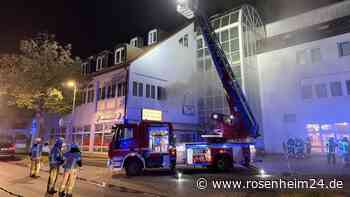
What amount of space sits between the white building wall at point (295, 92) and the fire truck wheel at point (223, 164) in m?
12.1

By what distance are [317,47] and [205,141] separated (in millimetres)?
16283

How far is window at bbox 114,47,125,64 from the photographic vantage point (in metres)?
23.6

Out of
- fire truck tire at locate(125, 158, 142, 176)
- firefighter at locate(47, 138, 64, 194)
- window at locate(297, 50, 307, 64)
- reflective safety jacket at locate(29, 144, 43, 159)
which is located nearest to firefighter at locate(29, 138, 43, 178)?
reflective safety jacket at locate(29, 144, 43, 159)

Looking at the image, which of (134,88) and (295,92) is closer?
(134,88)

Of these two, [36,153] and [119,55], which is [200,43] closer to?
[119,55]

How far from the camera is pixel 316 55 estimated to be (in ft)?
73.9

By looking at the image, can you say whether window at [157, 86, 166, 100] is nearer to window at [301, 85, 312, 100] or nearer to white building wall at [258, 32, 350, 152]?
white building wall at [258, 32, 350, 152]

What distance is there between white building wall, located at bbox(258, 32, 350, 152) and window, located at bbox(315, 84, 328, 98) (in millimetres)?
357

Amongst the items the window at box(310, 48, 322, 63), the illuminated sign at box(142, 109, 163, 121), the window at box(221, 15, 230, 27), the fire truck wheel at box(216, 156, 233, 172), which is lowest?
the fire truck wheel at box(216, 156, 233, 172)

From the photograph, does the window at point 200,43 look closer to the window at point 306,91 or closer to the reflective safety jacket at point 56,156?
the window at point 306,91

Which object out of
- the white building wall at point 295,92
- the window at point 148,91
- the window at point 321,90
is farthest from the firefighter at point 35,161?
the window at point 321,90

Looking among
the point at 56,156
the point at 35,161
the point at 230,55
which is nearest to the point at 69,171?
the point at 56,156

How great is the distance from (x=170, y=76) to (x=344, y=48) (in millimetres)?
15747

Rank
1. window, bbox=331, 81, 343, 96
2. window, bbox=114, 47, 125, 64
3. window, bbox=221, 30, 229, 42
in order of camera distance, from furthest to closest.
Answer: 1. window, bbox=221, 30, 229, 42
2. window, bbox=114, 47, 125, 64
3. window, bbox=331, 81, 343, 96
